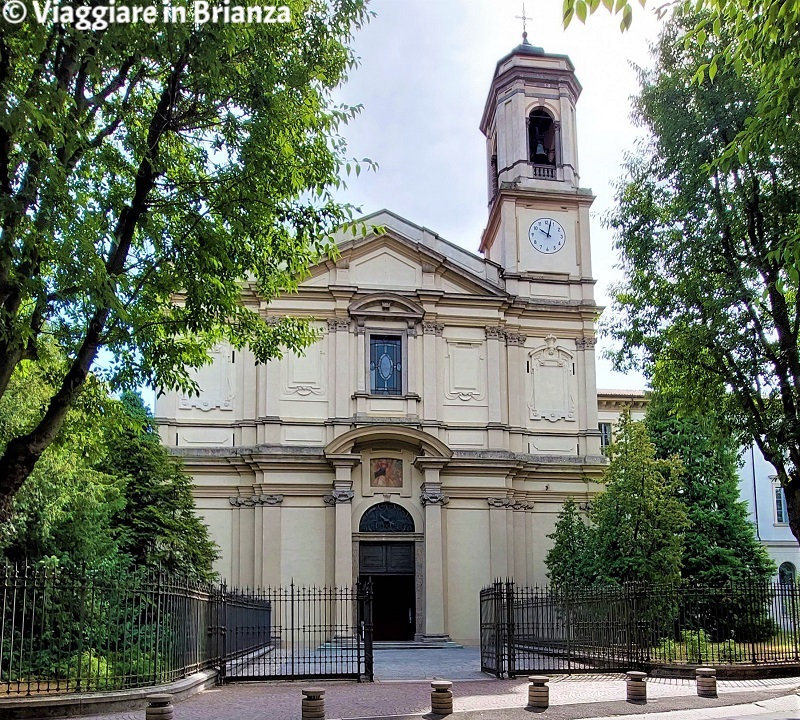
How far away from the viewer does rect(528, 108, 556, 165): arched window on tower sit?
34562 millimetres

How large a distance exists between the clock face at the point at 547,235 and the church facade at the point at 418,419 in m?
0.05

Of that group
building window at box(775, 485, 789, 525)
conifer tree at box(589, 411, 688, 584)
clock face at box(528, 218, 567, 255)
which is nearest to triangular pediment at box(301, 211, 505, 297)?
clock face at box(528, 218, 567, 255)

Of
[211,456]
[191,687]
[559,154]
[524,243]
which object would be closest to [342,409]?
[211,456]

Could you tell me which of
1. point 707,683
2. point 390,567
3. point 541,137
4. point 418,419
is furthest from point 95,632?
point 541,137

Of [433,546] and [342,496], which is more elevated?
[342,496]

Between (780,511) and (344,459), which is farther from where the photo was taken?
(780,511)

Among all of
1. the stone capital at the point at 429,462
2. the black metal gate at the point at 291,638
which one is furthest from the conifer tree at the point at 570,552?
the black metal gate at the point at 291,638

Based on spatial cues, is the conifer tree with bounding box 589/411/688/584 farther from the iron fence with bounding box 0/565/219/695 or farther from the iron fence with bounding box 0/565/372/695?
the iron fence with bounding box 0/565/219/695

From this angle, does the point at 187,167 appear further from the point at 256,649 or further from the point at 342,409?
the point at 342,409

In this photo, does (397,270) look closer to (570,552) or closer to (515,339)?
(515,339)

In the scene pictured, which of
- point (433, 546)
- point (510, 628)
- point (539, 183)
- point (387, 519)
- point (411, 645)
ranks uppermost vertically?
point (539, 183)

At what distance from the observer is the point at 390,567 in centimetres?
2978

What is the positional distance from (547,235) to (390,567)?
1325 centimetres

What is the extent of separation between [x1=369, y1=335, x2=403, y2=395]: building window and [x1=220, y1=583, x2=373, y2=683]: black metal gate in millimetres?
6979
